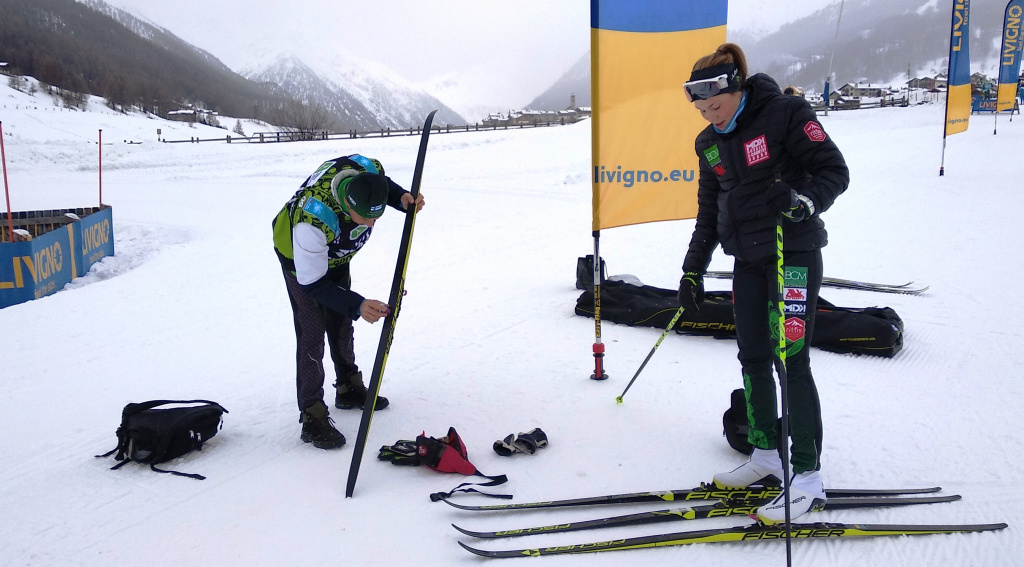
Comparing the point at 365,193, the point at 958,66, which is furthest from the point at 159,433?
the point at 958,66

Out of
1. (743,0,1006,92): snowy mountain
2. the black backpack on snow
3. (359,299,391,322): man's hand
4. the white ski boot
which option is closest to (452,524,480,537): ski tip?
(359,299,391,322): man's hand

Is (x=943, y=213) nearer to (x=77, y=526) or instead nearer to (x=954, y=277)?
(x=954, y=277)

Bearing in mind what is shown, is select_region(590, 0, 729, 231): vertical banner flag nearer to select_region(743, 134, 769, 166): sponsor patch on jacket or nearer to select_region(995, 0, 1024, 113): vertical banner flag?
select_region(743, 134, 769, 166): sponsor patch on jacket

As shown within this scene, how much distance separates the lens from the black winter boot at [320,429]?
3314 mm

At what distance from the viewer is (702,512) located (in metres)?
2.62

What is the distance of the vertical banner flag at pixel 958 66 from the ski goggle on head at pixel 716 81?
14.5 metres

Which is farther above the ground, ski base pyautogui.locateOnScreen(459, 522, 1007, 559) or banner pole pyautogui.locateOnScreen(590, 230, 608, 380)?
banner pole pyautogui.locateOnScreen(590, 230, 608, 380)

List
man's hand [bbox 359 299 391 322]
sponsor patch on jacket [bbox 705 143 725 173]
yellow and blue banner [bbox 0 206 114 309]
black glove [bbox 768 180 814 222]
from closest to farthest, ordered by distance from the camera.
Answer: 1. black glove [bbox 768 180 814 222]
2. sponsor patch on jacket [bbox 705 143 725 173]
3. man's hand [bbox 359 299 391 322]
4. yellow and blue banner [bbox 0 206 114 309]

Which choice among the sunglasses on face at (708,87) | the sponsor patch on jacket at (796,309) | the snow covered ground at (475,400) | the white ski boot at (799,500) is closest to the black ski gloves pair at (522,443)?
the snow covered ground at (475,400)

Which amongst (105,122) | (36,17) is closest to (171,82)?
(36,17)

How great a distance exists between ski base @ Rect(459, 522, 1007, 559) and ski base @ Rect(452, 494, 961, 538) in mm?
101

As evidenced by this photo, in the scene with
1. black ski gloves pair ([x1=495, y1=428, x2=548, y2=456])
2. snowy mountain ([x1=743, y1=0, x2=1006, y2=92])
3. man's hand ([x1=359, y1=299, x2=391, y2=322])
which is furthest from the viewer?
snowy mountain ([x1=743, y1=0, x2=1006, y2=92])

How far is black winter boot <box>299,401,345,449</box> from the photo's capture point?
3314 mm

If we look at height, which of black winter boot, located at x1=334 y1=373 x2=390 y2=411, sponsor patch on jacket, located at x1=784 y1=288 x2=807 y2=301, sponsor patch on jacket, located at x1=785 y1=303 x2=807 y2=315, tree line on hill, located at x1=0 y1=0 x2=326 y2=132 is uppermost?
tree line on hill, located at x1=0 y1=0 x2=326 y2=132
